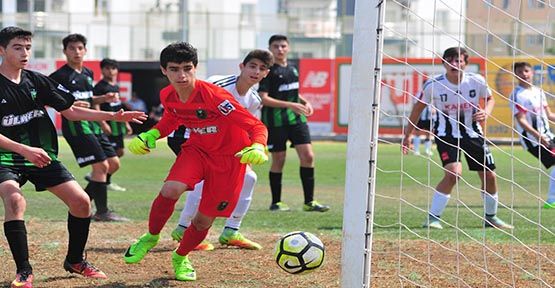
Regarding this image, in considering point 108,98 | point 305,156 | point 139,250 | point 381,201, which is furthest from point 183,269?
point 381,201

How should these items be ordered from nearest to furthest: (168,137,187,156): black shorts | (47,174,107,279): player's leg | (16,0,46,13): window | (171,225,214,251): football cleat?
(47,174,107,279): player's leg
(171,225,214,251): football cleat
(168,137,187,156): black shorts
(16,0,46,13): window

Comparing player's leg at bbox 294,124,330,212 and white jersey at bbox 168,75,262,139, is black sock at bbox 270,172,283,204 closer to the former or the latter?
player's leg at bbox 294,124,330,212

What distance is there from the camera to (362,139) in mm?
5289

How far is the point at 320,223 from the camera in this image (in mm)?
10039

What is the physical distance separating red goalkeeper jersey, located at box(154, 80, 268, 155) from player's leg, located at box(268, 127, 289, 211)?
4688 mm

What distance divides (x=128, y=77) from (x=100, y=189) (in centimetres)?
2425

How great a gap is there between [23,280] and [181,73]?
1.80 meters

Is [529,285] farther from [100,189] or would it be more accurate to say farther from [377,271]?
[100,189]

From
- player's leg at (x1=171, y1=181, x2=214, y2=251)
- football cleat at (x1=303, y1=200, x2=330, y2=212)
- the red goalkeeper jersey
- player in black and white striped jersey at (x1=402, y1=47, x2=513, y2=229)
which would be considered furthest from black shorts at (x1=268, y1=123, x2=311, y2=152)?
the red goalkeeper jersey

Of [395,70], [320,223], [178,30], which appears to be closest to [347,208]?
[320,223]

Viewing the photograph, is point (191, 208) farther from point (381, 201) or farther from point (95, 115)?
point (381, 201)

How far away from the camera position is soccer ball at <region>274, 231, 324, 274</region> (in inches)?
246

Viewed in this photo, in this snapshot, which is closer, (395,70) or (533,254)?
(533,254)

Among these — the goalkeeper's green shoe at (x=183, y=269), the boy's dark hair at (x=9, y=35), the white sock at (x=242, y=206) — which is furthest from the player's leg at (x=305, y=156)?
the boy's dark hair at (x=9, y=35)
